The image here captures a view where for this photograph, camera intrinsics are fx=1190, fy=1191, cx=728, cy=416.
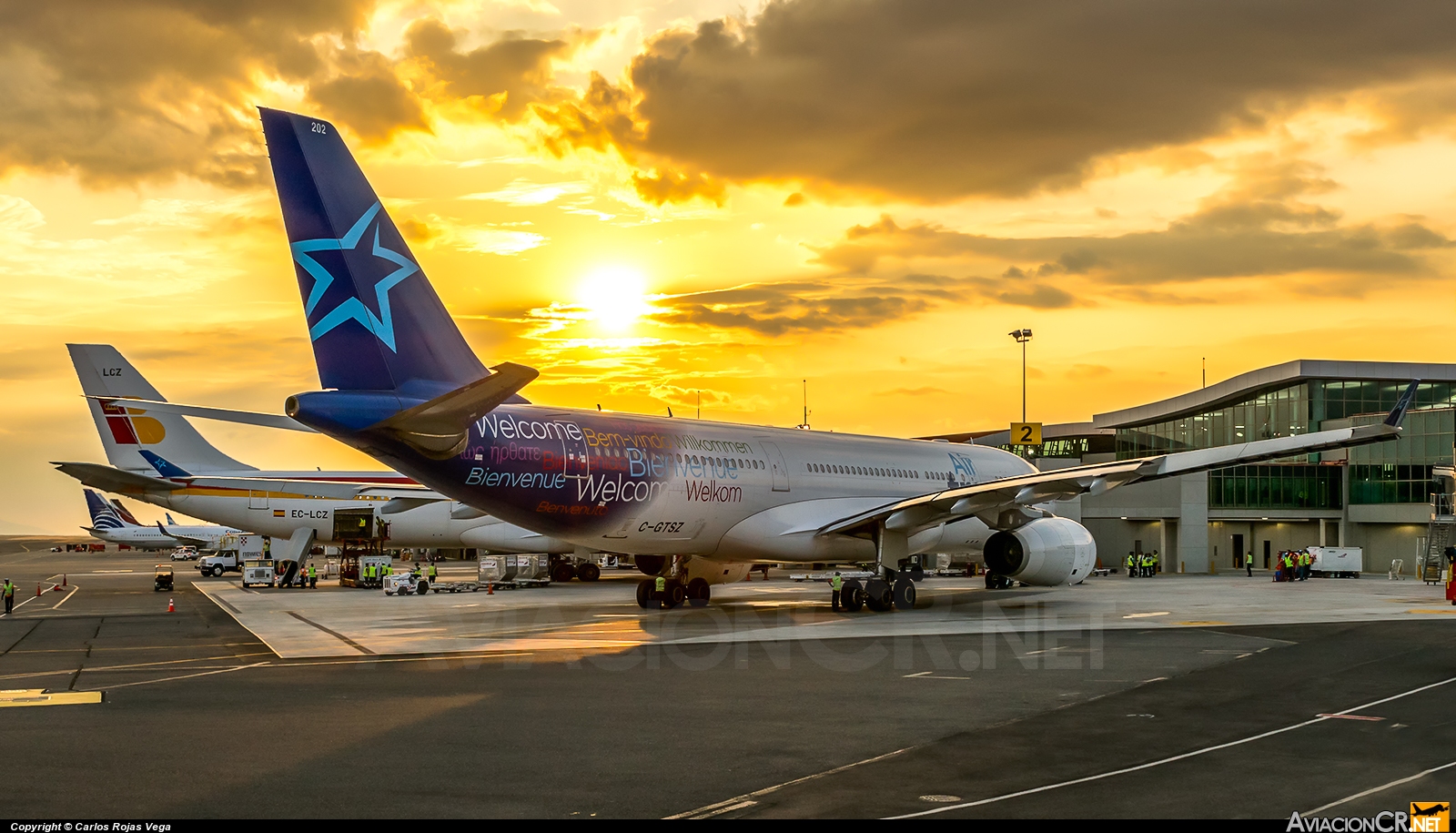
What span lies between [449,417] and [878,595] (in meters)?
12.7

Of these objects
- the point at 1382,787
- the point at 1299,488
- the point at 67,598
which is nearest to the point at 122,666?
the point at 1382,787

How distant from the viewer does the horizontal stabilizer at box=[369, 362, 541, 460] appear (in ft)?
58.7

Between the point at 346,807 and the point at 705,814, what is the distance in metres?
2.69

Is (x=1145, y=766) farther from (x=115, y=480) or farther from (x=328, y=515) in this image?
(x=328, y=515)

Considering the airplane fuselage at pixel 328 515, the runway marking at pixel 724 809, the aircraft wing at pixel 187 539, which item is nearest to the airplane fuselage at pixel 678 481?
the runway marking at pixel 724 809

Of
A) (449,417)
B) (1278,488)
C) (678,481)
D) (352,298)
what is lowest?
(678,481)

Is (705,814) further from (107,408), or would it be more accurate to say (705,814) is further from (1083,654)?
(107,408)

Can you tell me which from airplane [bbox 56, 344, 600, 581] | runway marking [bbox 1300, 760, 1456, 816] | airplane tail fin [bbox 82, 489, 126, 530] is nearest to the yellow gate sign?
airplane [bbox 56, 344, 600, 581]

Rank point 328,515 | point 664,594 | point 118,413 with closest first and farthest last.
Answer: point 664,594
point 118,413
point 328,515

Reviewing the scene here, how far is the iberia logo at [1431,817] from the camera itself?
805 centimetres

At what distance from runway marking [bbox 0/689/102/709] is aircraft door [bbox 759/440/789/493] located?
16.1 metres

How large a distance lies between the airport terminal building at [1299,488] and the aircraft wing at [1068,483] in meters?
29.2

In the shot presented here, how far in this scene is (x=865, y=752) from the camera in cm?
1110

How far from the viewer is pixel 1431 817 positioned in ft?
27.2
